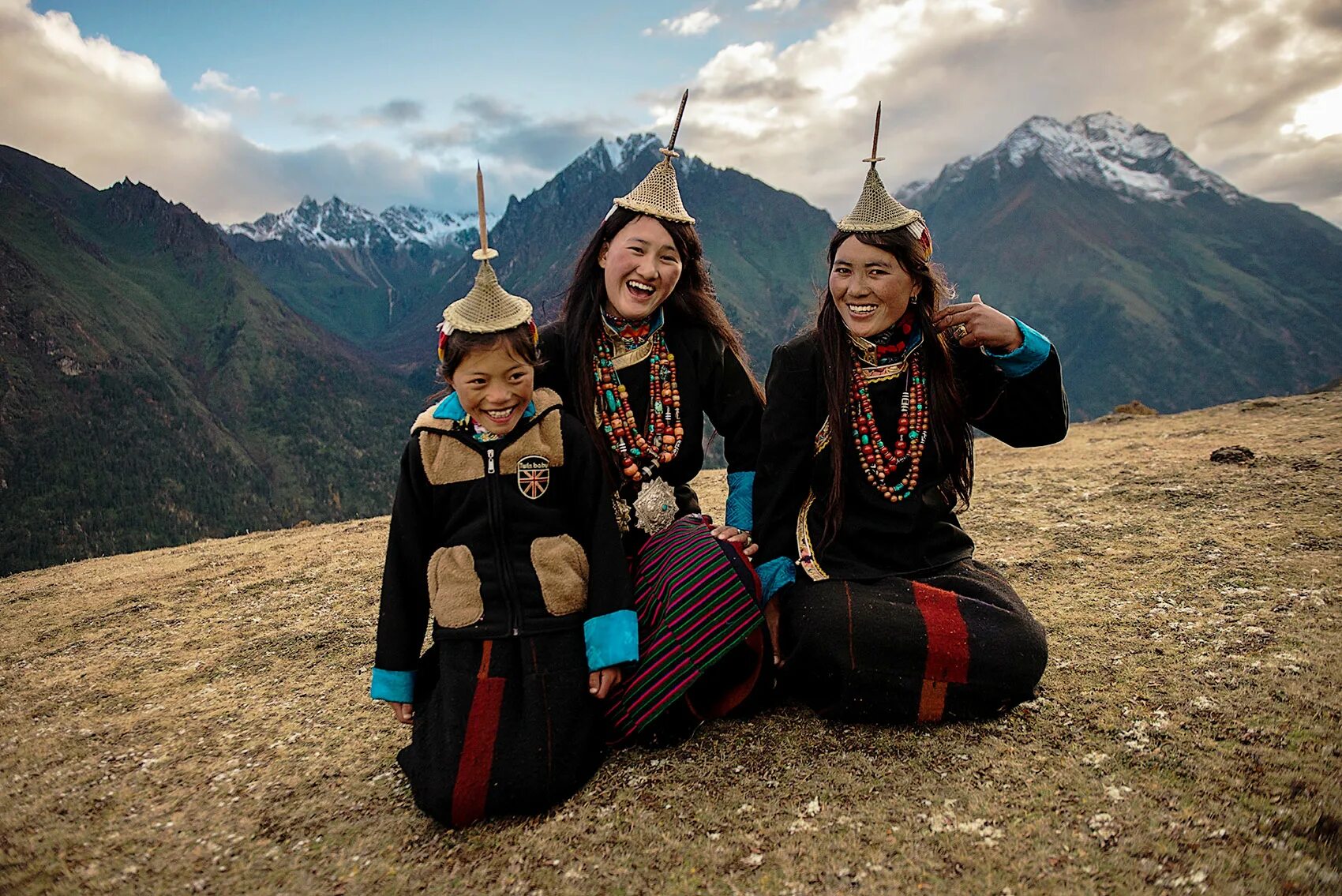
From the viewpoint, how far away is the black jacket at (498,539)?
10.4 ft

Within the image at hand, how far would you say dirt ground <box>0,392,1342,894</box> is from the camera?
233 cm

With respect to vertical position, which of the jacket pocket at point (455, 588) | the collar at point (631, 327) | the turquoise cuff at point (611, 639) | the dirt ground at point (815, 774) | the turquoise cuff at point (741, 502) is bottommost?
the dirt ground at point (815, 774)

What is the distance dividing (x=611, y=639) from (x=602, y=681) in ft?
0.59

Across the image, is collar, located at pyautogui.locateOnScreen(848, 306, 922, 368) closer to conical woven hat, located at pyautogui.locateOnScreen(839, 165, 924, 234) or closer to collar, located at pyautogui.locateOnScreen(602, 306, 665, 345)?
conical woven hat, located at pyautogui.locateOnScreen(839, 165, 924, 234)

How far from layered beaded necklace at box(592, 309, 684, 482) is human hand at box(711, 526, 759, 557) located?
52 centimetres

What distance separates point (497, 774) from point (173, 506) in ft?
419

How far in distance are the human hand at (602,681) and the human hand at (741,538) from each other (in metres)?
A: 0.83

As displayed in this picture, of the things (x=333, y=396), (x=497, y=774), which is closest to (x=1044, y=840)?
(x=497, y=774)

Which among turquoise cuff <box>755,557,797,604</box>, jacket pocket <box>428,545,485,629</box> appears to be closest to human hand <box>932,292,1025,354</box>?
turquoise cuff <box>755,557,797,604</box>

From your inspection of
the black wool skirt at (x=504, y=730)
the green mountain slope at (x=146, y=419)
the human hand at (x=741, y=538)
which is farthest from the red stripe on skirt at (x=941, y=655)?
the green mountain slope at (x=146, y=419)

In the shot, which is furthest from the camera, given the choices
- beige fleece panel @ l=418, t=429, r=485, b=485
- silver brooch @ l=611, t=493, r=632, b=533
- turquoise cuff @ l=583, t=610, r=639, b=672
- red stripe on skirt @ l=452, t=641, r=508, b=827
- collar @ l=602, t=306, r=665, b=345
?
collar @ l=602, t=306, r=665, b=345

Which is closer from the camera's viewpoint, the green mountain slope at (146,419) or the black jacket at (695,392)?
the black jacket at (695,392)

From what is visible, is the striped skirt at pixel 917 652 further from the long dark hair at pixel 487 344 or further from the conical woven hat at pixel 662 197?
the conical woven hat at pixel 662 197

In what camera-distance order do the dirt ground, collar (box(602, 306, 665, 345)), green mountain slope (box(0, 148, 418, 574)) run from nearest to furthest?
the dirt ground → collar (box(602, 306, 665, 345)) → green mountain slope (box(0, 148, 418, 574))
